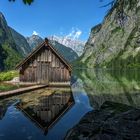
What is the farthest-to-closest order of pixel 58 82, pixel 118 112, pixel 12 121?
pixel 58 82
pixel 12 121
pixel 118 112

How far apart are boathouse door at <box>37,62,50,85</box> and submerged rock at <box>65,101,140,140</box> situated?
3662cm

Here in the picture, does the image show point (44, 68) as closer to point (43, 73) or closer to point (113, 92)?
point (43, 73)

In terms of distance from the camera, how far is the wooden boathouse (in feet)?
172

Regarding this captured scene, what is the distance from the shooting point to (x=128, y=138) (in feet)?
37.5

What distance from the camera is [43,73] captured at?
52812mm

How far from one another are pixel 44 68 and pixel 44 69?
173 mm

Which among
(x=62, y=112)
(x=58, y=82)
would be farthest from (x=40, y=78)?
(x=62, y=112)

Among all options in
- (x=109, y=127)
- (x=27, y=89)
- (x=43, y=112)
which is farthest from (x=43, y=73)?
(x=109, y=127)

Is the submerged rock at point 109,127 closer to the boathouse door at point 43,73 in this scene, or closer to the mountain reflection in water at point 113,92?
the mountain reflection in water at point 113,92

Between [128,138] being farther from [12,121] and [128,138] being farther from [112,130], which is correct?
[12,121]

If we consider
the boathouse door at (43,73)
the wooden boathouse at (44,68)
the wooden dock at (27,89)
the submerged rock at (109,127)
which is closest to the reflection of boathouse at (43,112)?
the submerged rock at (109,127)

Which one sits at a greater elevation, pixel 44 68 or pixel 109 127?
pixel 44 68

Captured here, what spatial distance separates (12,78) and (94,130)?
163 ft

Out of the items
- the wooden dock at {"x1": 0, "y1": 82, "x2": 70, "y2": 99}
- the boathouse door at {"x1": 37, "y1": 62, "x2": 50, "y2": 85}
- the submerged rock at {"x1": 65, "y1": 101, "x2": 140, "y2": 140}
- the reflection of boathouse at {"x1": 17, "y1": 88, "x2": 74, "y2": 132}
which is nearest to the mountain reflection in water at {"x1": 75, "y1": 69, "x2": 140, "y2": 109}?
the wooden dock at {"x1": 0, "y1": 82, "x2": 70, "y2": 99}
